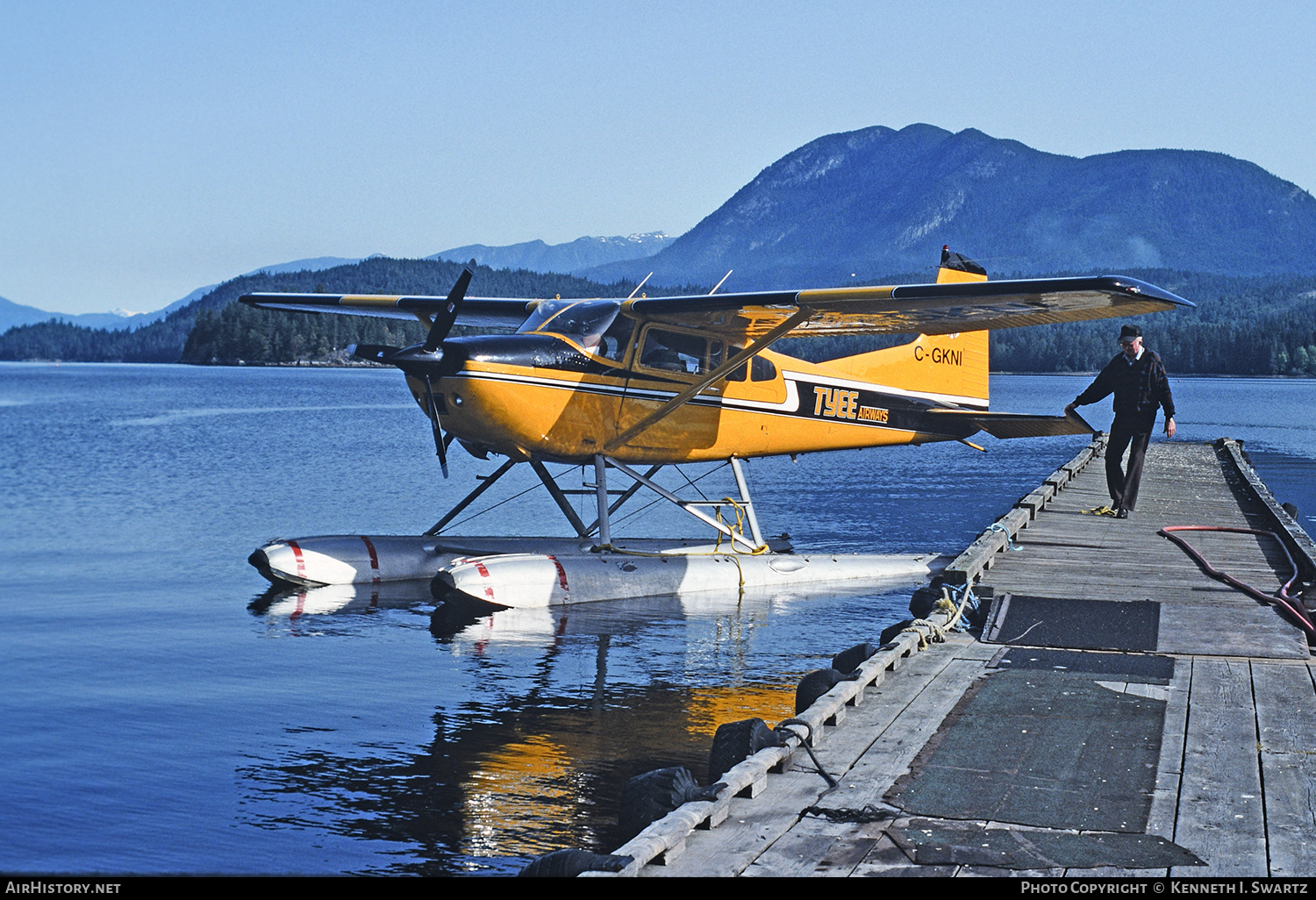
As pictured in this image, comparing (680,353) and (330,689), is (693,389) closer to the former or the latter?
(680,353)

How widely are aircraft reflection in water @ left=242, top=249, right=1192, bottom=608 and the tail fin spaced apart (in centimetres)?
2

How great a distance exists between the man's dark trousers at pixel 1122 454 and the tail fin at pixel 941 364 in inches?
107

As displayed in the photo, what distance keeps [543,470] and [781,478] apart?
16.2 meters

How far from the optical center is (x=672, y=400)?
12.2 meters

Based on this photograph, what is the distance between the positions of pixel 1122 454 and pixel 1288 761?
7.43 metres

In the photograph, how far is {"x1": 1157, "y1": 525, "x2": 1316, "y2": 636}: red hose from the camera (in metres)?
7.05

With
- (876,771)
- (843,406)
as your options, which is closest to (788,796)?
(876,771)

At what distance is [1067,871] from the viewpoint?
3600 millimetres

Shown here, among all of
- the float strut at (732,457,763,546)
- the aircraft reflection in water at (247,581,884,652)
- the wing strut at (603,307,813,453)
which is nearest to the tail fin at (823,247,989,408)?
the float strut at (732,457,763,546)

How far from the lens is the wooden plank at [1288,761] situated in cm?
374

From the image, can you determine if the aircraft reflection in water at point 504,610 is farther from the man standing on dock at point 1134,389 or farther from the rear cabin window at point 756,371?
the man standing on dock at point 1134,389

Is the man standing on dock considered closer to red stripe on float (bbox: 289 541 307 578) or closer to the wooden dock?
the wooden dock

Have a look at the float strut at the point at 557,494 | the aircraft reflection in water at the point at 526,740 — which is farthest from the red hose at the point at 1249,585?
the float strut at the point at 557,494

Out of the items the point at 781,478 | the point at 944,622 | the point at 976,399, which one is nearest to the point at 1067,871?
the point at 944,622
